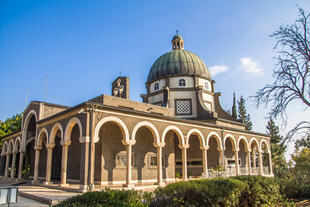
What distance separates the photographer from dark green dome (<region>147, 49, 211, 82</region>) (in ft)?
100

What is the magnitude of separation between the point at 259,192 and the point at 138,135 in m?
12.0

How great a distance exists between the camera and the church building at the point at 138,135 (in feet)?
54.6

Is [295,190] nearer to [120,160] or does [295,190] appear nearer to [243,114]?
[120,160]

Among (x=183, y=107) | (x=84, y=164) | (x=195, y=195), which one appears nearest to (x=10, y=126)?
→ (x=183, y=107)

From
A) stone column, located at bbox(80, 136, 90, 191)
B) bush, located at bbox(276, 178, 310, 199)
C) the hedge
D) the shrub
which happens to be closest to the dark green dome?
stone column, located at bbox(80, 136, 90, 191)

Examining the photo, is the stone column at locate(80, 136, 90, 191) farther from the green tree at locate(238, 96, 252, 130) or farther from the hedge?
the green tree at locate(238, 96, 252, 130)

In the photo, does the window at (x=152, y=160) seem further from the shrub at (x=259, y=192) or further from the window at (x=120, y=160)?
the shrub at (x=259, y=192)

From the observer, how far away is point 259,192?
32.8 ft

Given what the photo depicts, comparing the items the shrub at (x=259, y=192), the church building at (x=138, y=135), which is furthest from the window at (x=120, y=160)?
the shrub at (x=259, y=192)

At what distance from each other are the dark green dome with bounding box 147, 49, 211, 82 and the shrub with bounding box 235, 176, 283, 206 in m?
20.8

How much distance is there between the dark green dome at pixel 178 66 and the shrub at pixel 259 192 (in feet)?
68.2

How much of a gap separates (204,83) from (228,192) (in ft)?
76.8

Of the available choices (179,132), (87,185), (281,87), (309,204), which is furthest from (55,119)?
(309,204)

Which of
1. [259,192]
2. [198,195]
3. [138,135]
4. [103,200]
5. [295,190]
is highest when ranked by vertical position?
[138,135]
